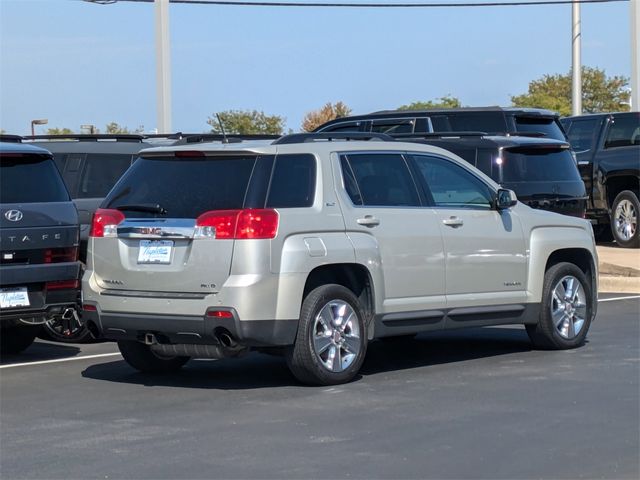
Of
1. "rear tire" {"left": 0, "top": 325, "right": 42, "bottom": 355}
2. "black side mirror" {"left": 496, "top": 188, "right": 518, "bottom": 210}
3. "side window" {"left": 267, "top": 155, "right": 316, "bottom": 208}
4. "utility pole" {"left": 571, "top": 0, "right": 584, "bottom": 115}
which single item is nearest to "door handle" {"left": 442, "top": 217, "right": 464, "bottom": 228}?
"black side mirror" {"left": 496, "top": 188, "right": 518, "bottom": 210}

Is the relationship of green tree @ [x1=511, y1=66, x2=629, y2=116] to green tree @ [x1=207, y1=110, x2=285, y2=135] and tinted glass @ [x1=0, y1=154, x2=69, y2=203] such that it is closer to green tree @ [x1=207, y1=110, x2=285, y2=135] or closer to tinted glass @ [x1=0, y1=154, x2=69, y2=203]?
green tree @ [x1=207, y1=110, x2=285, y2=135]

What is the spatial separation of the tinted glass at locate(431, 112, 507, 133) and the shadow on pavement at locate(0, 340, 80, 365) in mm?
7803

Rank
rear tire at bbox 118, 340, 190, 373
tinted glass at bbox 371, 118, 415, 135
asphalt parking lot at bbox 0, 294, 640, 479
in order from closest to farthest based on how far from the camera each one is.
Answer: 1. asphalt parking lot at bbox 0, 294, 640, 479
2. rear tire at bbox 118, 340, 190, 373
3. tinted glass at bbox 371, 118, 415, 135

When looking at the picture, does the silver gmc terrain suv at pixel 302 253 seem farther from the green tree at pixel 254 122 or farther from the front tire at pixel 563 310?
the green tree at pixel 254 122

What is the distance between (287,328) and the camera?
931cm

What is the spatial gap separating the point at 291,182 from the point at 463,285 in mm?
1914

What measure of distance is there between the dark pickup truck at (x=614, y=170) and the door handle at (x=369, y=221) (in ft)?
39.2

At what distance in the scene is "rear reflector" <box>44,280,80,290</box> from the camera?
431 inches

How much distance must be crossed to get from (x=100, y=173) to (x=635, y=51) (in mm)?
19575

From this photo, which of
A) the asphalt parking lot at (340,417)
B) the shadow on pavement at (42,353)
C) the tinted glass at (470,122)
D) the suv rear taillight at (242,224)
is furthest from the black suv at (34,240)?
the tinted glass at (470,122)

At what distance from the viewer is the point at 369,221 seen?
9961 mm

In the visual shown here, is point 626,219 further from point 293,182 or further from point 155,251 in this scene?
point 155,251

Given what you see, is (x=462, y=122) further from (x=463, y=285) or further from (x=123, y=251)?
(x=123, y=251)

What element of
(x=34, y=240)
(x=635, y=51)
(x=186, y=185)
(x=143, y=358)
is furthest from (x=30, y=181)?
(x=635, y=51)
